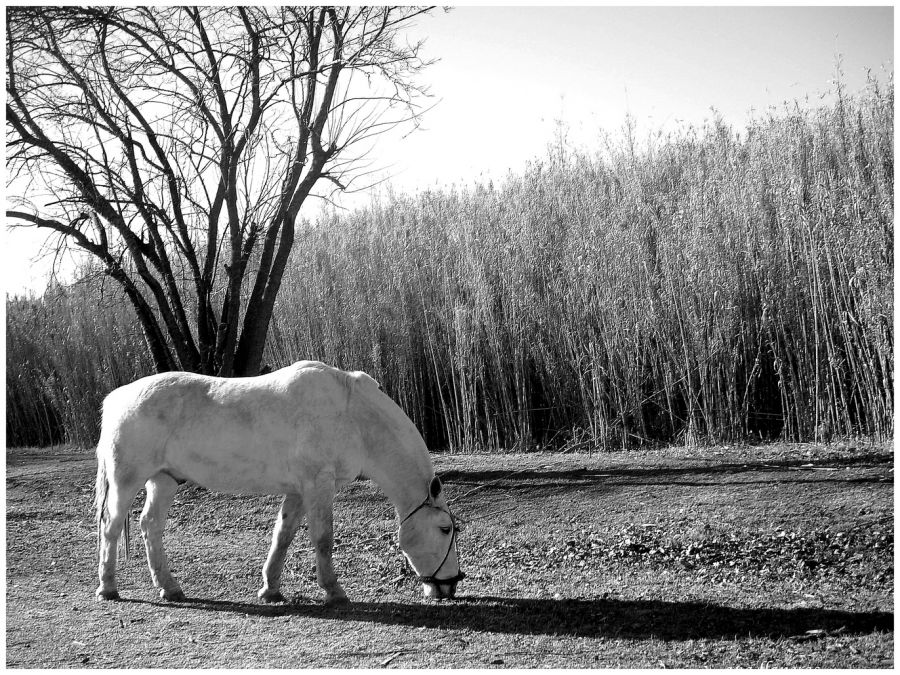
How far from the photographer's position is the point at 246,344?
7.03 m

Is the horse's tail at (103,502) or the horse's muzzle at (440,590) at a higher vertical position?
the horse's tail at (103,502)

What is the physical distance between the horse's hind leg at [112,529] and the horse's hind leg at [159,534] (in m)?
0.10

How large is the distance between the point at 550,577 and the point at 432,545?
765 millimetres

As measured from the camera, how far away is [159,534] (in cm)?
439

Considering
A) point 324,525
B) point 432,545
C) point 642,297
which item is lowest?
point 432,545

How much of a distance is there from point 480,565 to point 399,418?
113cm

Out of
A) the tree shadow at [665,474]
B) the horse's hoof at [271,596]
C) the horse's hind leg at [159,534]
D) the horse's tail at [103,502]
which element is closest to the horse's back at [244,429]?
the horse's hind leg at [159,534]

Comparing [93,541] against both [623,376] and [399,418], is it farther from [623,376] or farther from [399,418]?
[623,376]

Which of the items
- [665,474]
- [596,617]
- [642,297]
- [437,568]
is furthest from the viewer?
[642,297]

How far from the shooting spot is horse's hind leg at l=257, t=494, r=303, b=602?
4.21 m

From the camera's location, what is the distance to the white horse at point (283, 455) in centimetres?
412

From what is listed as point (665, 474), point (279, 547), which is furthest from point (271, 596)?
point (665, 474)

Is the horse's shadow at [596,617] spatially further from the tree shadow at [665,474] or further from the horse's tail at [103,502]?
the tree shadow at [665,474]

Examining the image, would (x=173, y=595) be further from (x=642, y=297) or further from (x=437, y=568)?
(x=642, y=297)
